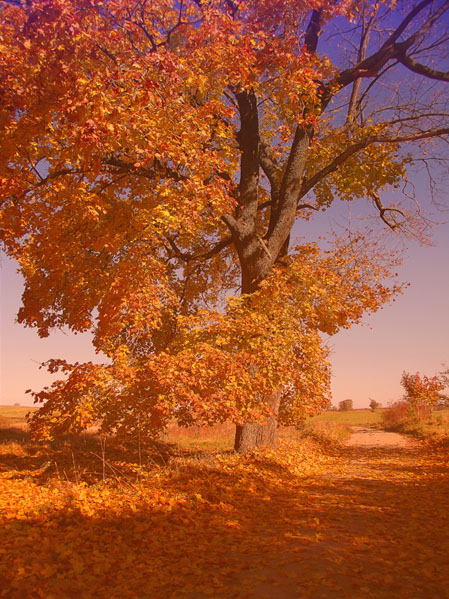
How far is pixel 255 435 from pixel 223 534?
558 cm

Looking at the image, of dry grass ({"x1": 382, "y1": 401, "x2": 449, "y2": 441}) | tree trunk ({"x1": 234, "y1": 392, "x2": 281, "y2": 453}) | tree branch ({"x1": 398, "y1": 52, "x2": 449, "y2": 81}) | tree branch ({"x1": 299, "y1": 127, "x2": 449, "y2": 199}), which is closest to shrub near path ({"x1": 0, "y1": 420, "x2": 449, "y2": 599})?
tree trunk ({"x1": 234, "y1": 392, "x2": 281, "y2": 453})

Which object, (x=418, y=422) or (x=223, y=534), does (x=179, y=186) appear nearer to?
(x=223, y=534)

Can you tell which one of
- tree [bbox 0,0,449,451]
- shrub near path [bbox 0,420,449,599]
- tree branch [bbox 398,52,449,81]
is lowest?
shrub near path [bbox 0,420,449,599]

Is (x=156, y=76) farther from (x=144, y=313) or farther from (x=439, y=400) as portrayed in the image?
(x=439, y=400)

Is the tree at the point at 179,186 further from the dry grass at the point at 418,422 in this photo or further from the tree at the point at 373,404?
the tree at the point at 373,404

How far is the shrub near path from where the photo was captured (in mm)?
4398

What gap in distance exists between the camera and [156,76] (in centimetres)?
852

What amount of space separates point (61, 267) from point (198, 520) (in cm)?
741

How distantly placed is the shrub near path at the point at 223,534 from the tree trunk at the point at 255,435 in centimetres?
90

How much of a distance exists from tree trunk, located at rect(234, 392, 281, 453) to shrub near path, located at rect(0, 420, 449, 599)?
898 mm

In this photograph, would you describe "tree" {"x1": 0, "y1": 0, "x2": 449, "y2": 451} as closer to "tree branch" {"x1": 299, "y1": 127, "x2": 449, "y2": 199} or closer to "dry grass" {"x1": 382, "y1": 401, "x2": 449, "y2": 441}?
"tree branch" {"x1": 299, "y1": 127, "x2": 449, "y2": 199}

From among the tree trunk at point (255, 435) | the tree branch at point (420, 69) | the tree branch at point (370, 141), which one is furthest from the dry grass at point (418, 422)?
the tree branch at point (420, 69)

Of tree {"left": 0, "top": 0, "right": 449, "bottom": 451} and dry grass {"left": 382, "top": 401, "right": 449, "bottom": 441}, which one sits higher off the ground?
tree {"left": 0, "top": 0, "right": 449, "bottom": 451}

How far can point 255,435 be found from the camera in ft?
38.2
